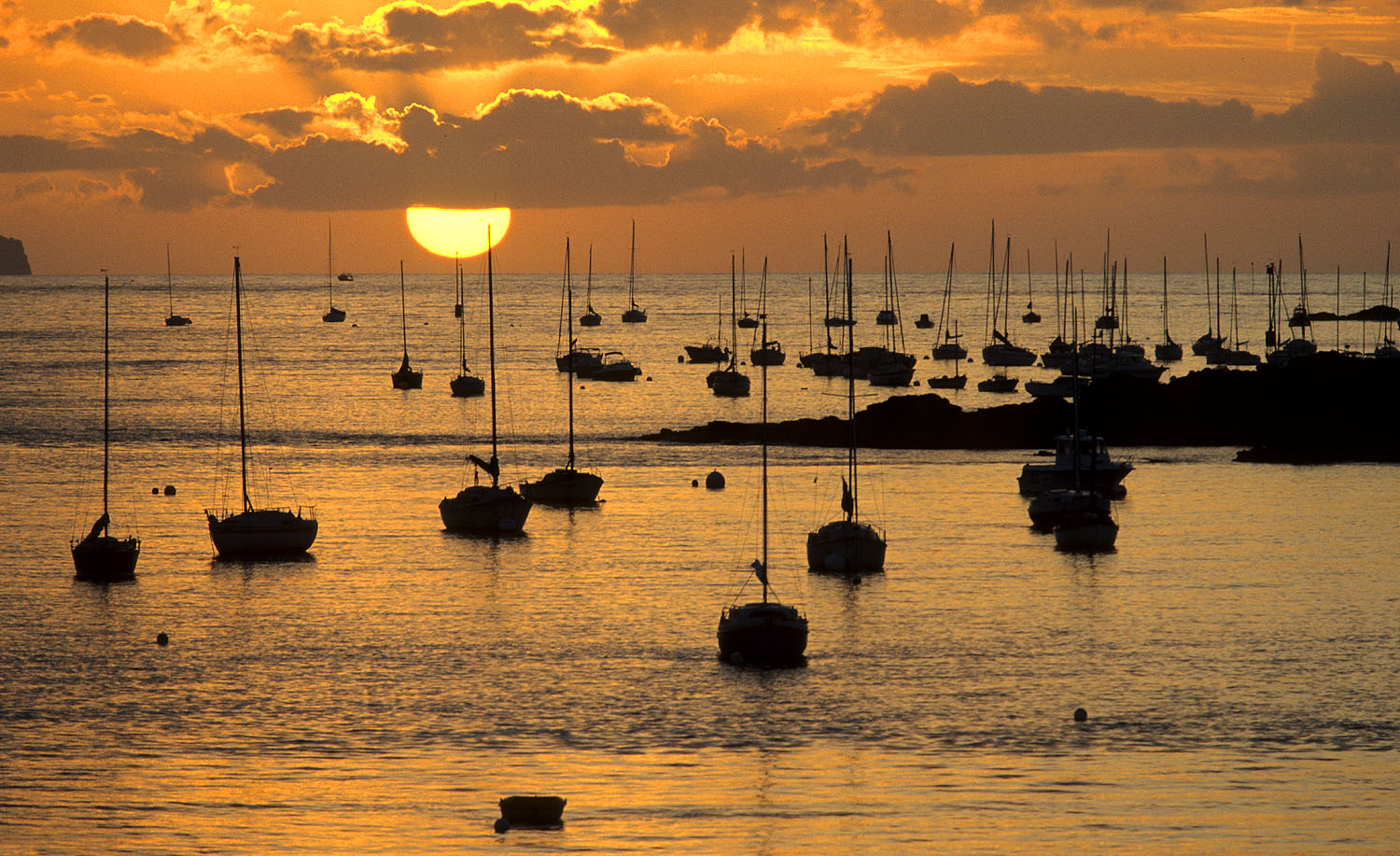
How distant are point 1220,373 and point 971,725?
79.9m

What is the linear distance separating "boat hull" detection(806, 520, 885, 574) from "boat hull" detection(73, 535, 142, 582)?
25.8m

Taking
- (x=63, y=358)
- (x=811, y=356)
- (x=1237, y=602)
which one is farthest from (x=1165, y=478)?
(x=63, y=358)

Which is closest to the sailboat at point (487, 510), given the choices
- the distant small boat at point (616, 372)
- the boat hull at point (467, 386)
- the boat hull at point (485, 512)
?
the boat hull at point (485, 512)

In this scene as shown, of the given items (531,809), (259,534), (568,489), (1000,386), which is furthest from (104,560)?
(1000,386)

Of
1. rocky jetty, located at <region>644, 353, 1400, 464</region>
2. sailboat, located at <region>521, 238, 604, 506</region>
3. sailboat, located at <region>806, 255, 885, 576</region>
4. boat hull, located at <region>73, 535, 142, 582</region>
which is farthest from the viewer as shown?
rocky jetty, located at <region>644, 353, 1400, 464</region>

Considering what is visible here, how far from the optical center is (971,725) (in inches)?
1532

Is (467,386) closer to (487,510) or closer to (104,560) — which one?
(487,510)

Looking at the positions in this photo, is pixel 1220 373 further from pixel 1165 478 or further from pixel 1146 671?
pixel 1146 671

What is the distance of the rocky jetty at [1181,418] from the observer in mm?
100688

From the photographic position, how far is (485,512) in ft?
229

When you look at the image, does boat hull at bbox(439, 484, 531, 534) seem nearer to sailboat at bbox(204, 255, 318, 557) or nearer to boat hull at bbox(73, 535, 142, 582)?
sailboat at bbox(204, 255, 318, 557)

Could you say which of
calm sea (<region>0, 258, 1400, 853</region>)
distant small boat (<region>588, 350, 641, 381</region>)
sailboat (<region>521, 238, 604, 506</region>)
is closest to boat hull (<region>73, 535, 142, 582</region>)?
calm sea (<region>0, 258, 1400, 853</region>)

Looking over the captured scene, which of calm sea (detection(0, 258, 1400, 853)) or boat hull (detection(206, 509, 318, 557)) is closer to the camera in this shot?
calm sea (detection(0, 258, 1400, 853))

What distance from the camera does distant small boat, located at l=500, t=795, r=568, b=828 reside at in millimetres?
29172
